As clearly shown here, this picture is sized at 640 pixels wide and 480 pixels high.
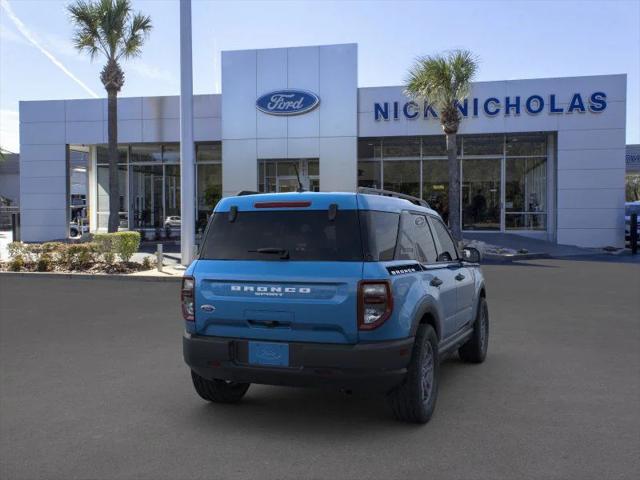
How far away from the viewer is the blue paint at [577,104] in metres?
25.0

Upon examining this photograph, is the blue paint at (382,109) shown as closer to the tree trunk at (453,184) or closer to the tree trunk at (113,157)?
the tree trunk at (453,184)

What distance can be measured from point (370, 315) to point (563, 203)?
911 inches

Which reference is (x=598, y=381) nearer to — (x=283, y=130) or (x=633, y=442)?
(x=633, y=442)

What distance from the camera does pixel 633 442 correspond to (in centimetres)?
450

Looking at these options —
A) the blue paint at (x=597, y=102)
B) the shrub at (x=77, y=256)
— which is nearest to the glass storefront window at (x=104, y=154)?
the shrub at (x=77, y=256)

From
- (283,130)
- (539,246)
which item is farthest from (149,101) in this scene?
(539,246)

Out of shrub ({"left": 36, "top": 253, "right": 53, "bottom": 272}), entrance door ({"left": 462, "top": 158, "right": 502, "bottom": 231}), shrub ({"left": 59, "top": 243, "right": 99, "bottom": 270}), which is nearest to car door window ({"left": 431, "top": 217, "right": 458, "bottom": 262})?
shrub ({"left": 59, "top": 243, "right": 99, "bottom": 270})

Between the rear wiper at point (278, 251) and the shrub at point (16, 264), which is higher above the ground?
the rear wiper at point (278, 251)

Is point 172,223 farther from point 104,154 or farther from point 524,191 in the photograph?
point 524,191

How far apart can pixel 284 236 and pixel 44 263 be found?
1413 centimetres

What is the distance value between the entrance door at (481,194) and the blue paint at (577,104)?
389 centimetres

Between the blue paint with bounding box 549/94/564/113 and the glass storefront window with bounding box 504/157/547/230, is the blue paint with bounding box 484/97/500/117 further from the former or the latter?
the glass storefront window with bounding box 504/157/547/230

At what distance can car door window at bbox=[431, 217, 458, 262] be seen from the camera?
6008 millimetres

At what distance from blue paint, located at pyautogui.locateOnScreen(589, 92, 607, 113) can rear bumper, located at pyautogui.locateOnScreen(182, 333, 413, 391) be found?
2347cm
